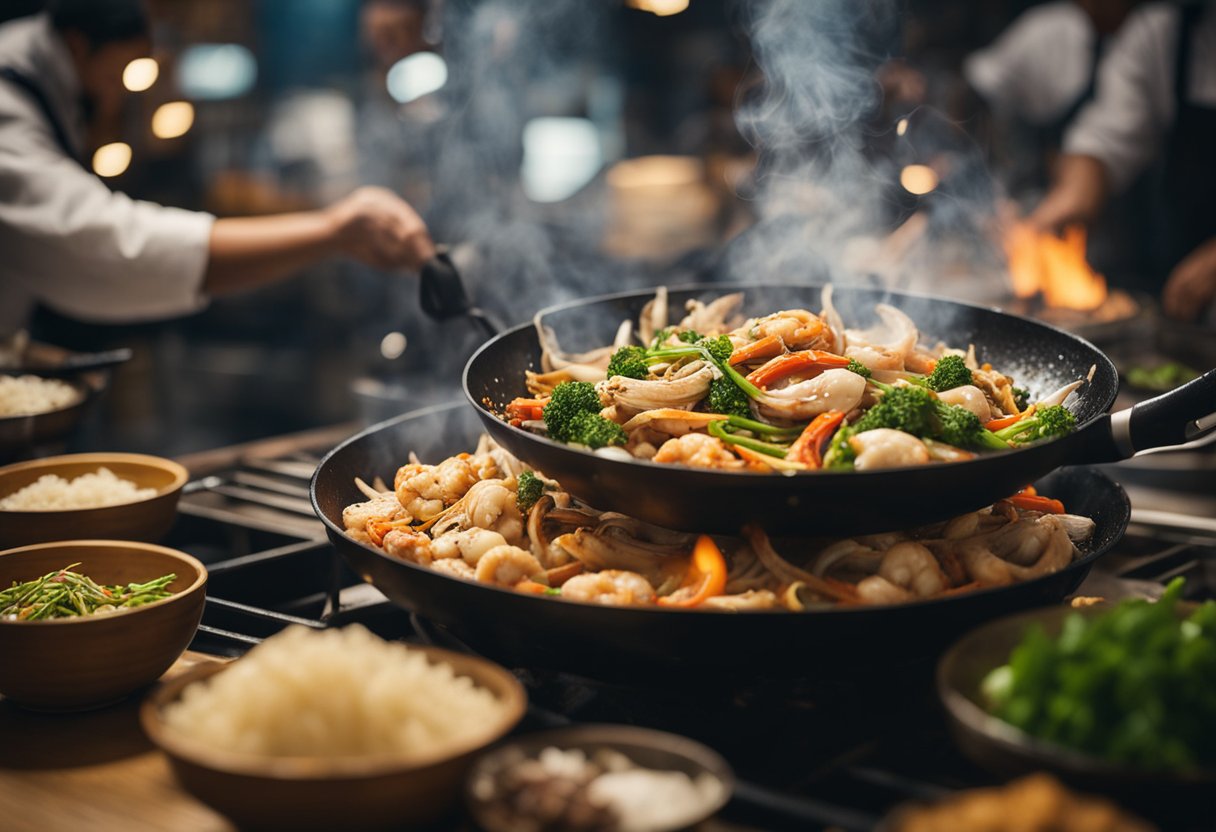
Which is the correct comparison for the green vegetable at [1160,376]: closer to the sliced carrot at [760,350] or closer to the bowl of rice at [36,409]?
the sliced carrot at [760,350]

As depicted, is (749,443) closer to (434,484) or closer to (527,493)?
(527,493)

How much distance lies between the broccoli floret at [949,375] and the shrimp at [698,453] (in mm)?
547

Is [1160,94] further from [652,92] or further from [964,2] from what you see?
[652,92]

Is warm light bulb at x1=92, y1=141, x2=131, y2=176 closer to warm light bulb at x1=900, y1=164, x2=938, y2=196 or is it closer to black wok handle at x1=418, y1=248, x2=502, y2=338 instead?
black wok handle at x1=418, y1=248, x2=502, y2=338

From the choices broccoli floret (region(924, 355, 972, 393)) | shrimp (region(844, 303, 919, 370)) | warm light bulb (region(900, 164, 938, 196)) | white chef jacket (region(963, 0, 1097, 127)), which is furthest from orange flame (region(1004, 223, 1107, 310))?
broccoli floret (region(924, 355, 972, 393))

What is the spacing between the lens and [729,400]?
7.67ft

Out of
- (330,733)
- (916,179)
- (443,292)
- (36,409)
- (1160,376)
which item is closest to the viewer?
(330,733)

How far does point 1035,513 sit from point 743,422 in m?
0.77

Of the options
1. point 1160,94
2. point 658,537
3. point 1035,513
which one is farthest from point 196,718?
point 1160,94

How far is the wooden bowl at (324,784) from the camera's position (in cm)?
158

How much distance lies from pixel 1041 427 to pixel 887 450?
1.40ft

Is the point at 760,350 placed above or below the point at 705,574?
above

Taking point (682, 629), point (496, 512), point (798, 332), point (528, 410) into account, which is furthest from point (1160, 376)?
point (682, 629)

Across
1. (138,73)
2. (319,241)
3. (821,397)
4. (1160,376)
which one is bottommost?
(1160,376)
